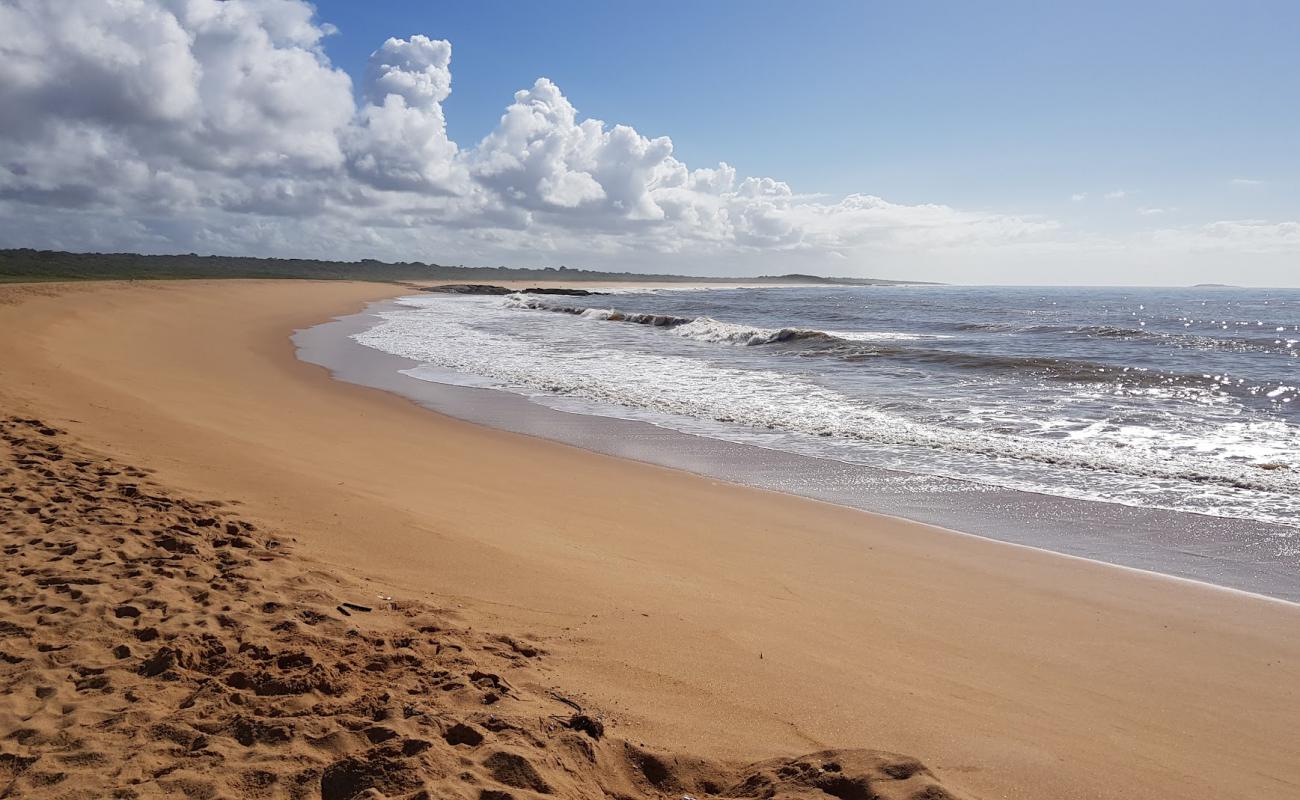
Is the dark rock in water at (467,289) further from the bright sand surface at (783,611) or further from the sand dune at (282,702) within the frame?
the sand dune at (282,702)

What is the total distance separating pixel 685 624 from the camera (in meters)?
4.20

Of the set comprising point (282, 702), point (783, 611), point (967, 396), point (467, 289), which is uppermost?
point (467, 289)

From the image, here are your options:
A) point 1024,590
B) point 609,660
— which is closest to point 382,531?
point 609,660

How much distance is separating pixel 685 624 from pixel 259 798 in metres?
2.32

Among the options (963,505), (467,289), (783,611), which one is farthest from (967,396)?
(467,289)

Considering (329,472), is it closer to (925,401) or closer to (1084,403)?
(925,401)

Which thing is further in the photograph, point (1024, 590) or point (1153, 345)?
point (1153, 345)

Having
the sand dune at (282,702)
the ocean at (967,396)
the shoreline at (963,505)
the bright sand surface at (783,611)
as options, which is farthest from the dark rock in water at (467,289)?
the sand dune at (282,702)

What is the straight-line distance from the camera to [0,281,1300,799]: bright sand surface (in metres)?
3.20

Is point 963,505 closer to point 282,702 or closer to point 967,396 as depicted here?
point 282,702

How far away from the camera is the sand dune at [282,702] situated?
100 inches

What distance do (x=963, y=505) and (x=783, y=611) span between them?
12.0 feet

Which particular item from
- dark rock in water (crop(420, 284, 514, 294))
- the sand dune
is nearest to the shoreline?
the sand dune

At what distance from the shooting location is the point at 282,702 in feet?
9.78
